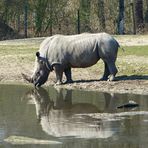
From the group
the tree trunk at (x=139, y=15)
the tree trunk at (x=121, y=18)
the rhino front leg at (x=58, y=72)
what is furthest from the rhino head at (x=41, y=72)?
the tree trunk at (x=139, y=15)

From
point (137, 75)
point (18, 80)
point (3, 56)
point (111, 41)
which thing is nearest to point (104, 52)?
point (111, 41)

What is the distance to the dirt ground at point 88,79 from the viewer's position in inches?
868

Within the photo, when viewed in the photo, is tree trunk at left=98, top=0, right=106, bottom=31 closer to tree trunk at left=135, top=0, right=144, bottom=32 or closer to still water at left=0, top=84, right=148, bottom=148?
tree trunk at left=135, top=0, right=144, bottom=32

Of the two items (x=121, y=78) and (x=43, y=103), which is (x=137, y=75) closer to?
(x=121, y=78)

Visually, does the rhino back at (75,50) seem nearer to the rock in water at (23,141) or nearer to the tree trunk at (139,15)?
the rock in water at (23,141)

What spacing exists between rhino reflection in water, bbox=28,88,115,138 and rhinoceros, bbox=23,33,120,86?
2860 mm

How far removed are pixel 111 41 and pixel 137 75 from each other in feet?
6.78

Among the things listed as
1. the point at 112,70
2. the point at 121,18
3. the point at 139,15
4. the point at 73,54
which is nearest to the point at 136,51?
the point at 112,70

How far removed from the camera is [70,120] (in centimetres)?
1589

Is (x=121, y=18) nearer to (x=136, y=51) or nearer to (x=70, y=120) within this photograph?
(x=136, y=51)

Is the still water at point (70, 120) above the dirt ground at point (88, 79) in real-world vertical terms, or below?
above

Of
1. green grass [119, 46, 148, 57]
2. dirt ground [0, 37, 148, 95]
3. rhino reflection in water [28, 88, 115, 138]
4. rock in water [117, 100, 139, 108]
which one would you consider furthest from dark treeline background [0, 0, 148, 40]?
rock in water [117, 100, 139, 108]

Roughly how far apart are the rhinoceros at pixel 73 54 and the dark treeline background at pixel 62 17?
66.2ft

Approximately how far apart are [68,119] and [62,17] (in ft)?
97.1
